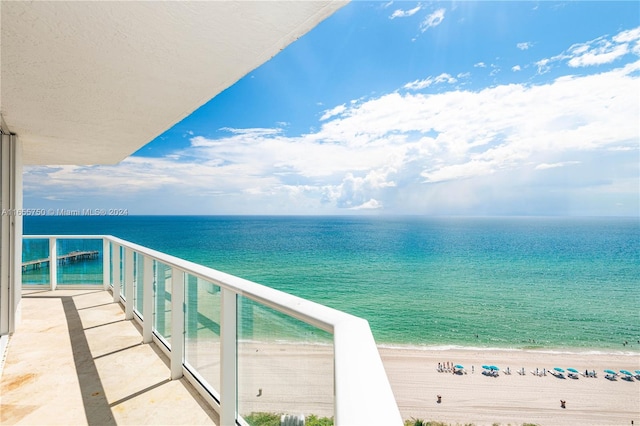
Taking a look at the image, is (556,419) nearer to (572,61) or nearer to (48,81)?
(48,81)

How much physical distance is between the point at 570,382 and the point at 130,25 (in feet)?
63.4

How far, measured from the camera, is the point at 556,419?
12.2m

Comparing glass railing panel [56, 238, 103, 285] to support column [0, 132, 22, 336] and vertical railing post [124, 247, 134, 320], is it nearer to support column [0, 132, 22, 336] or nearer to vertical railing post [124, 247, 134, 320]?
vertical railing post [124, 247, 134, 320]

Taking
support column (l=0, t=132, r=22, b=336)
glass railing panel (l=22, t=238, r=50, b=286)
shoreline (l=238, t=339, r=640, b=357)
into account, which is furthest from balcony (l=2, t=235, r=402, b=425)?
shoreline (l=238, t=339, r=640, b=357)

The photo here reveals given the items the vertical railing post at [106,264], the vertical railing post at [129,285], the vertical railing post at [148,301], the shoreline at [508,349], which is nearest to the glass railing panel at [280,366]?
the vertical railing post at [148,301]

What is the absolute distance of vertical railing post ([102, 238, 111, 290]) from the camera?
19.0ft

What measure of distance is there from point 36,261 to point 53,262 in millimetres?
242

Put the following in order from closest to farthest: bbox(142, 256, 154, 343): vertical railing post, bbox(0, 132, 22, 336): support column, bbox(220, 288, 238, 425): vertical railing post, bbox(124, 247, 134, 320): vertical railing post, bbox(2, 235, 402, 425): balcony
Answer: bbox(2, 235, 402, 425): balcony, bbox(220, 288, 238, 425): vertical railing post, bbox(142, 256, 154, 343): vertical railing post, bbox(0, 132, 22, 336): support column, bbox(124, 247, 134, 320): vertical railing post

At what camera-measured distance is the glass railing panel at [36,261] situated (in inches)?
224

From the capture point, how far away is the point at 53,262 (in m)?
6.04

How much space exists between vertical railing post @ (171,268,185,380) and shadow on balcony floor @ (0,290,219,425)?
0.12 m

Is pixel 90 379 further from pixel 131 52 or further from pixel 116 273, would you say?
pixel 116 273

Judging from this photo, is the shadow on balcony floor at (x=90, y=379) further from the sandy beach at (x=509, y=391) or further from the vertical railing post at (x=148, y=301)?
the sandy beach at (x=509, y=391)

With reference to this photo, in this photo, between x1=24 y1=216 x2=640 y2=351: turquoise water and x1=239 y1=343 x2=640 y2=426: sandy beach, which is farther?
x1=24 y1=216 x2=640 y2=351: turquoise water
